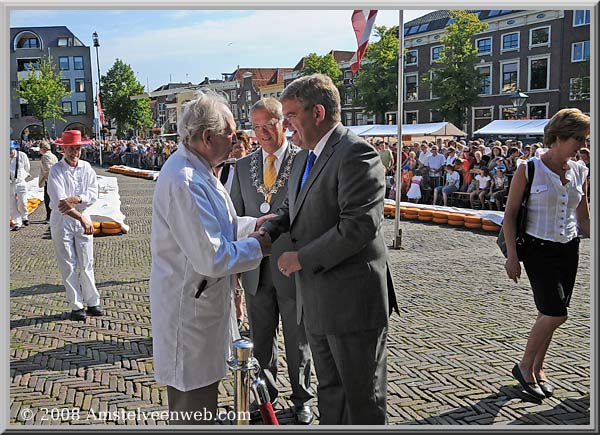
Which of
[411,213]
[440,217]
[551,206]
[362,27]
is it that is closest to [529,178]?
[551,206]

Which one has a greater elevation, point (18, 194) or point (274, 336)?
point (18, 194)

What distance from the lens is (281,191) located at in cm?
427

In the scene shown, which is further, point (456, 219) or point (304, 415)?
point (456, 219)

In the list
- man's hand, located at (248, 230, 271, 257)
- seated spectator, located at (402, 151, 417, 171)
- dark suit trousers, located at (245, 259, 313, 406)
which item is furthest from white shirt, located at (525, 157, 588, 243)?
seated spectator, located at (402, 151, 417, 171)

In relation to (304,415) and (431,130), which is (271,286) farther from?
(431,130)

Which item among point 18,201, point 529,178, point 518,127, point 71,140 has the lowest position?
point 18,201

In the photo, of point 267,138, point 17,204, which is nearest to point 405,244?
point 267,138

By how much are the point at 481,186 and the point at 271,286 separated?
1236 centimetres

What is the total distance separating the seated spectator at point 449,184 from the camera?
53.9ft

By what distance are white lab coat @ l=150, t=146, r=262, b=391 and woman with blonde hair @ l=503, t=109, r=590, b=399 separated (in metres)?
2.30

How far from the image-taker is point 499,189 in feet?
49.2

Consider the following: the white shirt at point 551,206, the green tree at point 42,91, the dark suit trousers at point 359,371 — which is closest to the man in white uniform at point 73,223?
the dark suit trousers at point 359,371

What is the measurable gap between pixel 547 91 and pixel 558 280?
1696 inches

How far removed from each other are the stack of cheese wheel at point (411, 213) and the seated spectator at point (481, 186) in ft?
6.82
